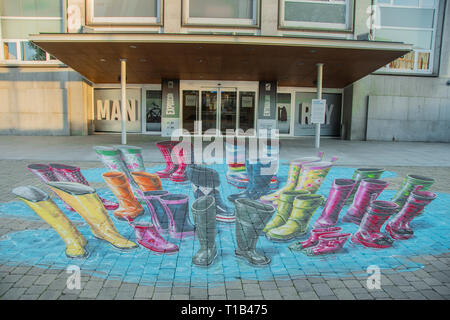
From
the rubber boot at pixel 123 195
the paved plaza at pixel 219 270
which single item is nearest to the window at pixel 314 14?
the paved plaza at pixel 219 270

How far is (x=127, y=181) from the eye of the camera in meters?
5.75

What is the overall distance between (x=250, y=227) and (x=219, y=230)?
672 millimetres

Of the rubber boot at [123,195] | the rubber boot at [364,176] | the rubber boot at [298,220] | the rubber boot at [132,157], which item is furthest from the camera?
the rubber boot at [132,157]

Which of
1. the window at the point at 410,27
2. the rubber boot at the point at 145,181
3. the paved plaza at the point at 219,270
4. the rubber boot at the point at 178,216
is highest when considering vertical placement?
the window at the point at 410,27

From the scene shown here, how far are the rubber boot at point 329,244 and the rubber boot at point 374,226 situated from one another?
23cm

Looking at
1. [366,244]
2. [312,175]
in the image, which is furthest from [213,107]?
[366,244]

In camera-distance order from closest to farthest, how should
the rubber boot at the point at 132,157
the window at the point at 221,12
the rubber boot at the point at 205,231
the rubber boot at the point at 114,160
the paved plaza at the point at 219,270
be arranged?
the paved plaza at the point at 219,270 → the rubber boot at the point at 205,231 → the rubber boot at the point at 114,160 → the rubber boot at the point at 132,157 → the window at the point at 221,12

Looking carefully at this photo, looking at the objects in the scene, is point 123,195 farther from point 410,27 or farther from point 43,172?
point 410,27

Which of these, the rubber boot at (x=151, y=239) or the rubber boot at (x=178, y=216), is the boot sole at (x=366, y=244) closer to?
the rubber boot at (x=178, y=216)

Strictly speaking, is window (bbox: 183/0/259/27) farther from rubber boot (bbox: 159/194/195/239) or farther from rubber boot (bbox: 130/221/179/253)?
rubber boot (bbox: 130/221/179/253)

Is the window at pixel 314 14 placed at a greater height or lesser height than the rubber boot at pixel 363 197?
greater

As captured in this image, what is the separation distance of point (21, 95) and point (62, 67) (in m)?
2.64

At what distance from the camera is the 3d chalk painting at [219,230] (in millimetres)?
3789
